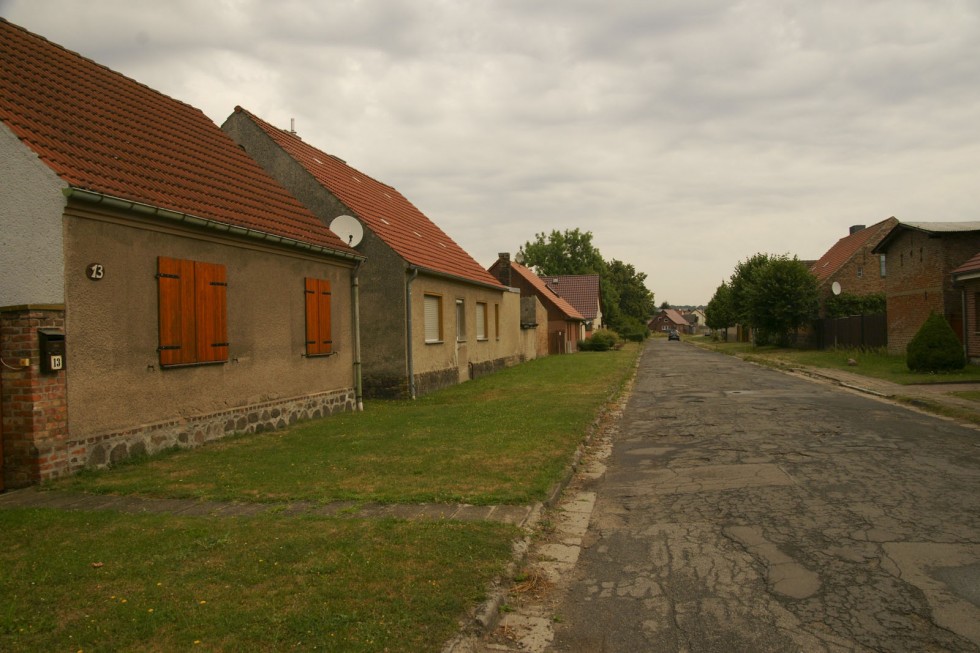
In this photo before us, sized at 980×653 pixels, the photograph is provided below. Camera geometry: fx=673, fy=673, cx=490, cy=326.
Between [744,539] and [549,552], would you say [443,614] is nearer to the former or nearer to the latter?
[549,552]

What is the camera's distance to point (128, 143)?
10.6 metres

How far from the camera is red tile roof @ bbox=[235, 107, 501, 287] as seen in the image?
17688 millimetres

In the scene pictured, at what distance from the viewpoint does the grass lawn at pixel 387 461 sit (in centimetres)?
692

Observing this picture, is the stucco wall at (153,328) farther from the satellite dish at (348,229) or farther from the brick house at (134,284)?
the satellite dish at (348,229)

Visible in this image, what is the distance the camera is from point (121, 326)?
859 cm

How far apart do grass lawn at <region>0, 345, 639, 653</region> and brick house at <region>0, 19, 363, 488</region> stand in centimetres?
87

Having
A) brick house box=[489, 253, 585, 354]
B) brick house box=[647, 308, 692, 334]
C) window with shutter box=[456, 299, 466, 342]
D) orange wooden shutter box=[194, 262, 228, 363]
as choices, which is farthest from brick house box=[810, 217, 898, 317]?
brick house box=[647, 308, 692, 334]

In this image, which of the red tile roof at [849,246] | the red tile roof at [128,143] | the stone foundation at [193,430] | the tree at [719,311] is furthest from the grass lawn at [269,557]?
the tree at [719,311]

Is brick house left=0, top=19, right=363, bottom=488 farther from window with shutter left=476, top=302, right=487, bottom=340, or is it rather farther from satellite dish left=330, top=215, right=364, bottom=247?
window with shutter left=476, top=302, right=487, bottom=340

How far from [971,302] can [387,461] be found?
21.8 meters

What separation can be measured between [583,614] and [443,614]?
916 mm

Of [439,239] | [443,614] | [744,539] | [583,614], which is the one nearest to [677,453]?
[744,539]

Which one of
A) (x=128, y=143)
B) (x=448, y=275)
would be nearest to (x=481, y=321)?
(x=448, y=275)

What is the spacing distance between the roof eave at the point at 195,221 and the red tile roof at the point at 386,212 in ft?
13.6
